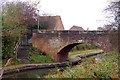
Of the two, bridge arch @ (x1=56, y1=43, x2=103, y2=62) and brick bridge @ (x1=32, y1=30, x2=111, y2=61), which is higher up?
brick bridge @ (x1=32, y1=30, x2=111, y2=61)

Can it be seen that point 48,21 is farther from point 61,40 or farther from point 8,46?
point 8,46

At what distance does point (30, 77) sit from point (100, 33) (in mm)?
6932

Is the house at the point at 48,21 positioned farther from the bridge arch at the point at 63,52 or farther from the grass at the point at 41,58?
the grass at the point at 41,58

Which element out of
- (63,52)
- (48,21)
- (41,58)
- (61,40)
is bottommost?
(41,58)

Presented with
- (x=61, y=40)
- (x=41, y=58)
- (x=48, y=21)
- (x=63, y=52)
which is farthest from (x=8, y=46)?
(x=63, y=52)

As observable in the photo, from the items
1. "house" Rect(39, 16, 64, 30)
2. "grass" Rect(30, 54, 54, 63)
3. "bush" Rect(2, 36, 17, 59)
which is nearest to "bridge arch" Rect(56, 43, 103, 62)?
"grass" Rect(30, 54, 54, 63)

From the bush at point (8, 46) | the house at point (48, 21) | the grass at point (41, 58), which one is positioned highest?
the house at point (48, 21)

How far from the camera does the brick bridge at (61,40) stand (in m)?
13.2

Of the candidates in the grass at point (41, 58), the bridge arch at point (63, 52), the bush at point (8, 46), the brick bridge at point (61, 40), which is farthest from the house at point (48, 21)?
the bush at point (8, 46)

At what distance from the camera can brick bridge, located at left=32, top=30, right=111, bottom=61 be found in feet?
43.3

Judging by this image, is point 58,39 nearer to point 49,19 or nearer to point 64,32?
point 64,32

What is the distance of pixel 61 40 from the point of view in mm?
14719

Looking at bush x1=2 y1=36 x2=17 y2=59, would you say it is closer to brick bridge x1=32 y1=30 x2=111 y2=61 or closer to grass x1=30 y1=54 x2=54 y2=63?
grass x1=30 y1=54 x2=54 y2=63

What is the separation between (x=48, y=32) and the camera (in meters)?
15.0
